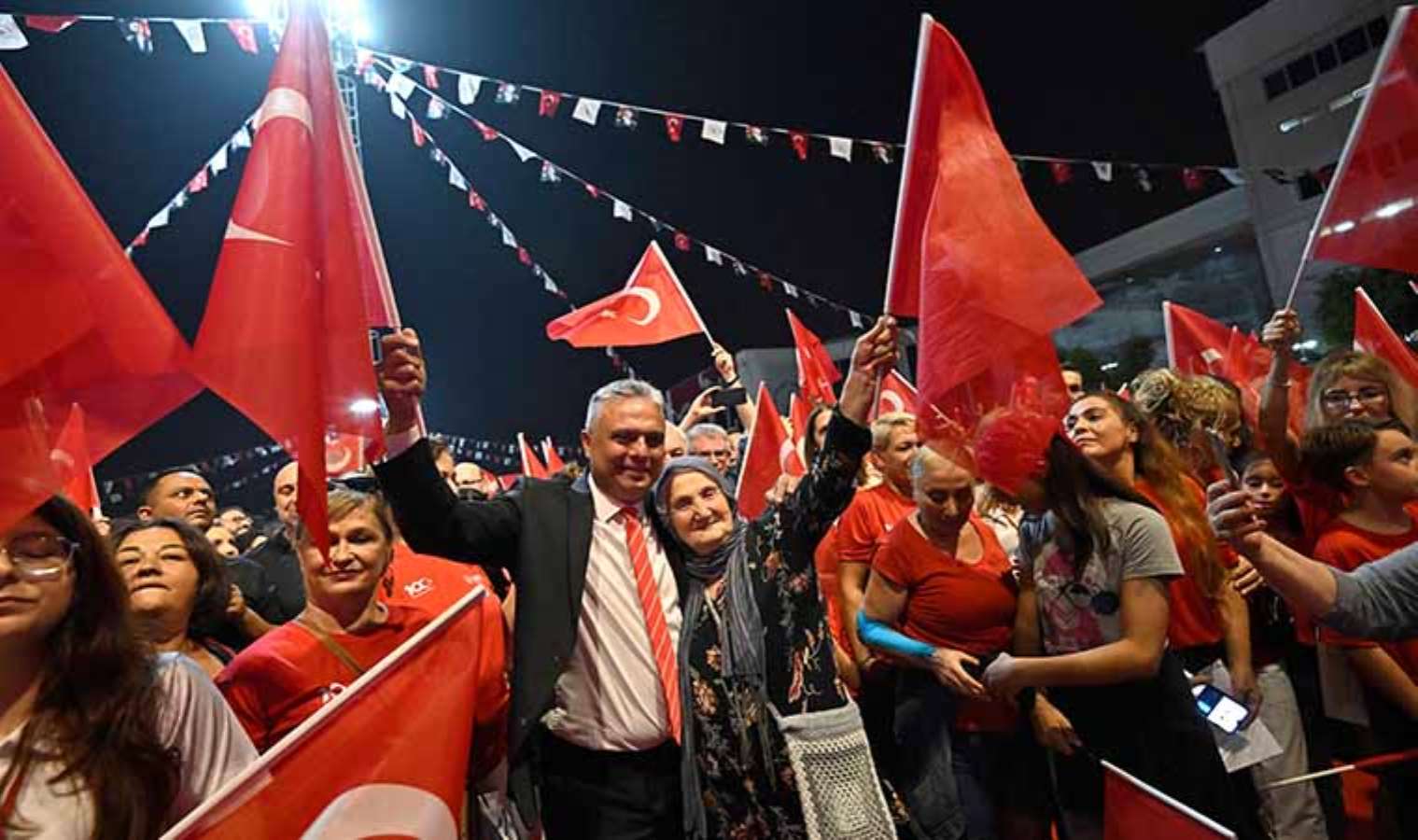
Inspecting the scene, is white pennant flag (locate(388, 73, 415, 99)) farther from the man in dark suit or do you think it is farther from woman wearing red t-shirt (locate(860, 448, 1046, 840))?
woman wearing red t-shirt (locate(860, 448, 1046, 840))

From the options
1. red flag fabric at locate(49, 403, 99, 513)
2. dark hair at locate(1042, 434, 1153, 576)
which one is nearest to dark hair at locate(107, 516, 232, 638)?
red flag fabric at locate(49, 403, 99, 513)

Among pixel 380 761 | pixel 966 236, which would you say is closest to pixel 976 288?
pixel 966 236

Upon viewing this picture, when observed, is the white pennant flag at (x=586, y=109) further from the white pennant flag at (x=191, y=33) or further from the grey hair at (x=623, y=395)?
the grey hair at (x=623, y=395)

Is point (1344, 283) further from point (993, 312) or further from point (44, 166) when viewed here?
point (44, 166)

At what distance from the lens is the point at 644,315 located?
25.9 feet

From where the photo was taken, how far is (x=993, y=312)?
3066 mm

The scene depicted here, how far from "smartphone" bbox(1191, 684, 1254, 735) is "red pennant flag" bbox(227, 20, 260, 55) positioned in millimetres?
8027

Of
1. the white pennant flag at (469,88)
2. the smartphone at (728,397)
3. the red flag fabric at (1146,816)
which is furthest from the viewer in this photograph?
the white pennant flag at (469,88)

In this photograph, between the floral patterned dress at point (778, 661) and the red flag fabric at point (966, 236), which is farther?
the red flag fabric at point (966, 236)

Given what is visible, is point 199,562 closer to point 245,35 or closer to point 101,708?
point 101,708

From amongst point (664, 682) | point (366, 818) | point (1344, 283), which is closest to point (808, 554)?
point (664, 682)

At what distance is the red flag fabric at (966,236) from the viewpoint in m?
3.06

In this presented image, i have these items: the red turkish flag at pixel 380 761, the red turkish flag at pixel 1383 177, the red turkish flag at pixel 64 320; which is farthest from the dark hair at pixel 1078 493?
the red turkish flag at pixel 64 320

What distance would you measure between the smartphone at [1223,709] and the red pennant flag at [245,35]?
8027 mm
